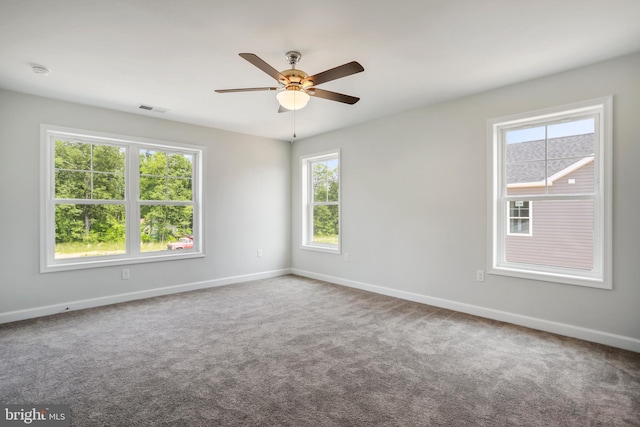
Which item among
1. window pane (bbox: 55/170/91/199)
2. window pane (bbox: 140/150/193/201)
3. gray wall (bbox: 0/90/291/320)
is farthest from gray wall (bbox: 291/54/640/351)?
window pane (bbox: 55/170/91/199)

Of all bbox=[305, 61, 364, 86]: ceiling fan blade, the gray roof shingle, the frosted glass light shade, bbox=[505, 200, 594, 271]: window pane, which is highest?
bbox=[305, 61, 364, 86]: ceiling fan blade

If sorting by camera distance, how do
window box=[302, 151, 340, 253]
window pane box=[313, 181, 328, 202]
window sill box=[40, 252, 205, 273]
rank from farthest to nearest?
window pane box=[313, 181, 328, 202] → window box=[302, 151, 340, 253] → window sill box=[40, 252, 205, 273]

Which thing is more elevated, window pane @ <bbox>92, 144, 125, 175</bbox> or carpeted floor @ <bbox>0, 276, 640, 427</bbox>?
window pane @ <bbox>92, 144, 125, 175</bbox>

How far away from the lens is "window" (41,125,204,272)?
3854 mm

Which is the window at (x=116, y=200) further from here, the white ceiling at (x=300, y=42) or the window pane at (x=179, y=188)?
the white ceiling at (x=300, y=42)

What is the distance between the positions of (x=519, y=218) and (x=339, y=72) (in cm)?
262

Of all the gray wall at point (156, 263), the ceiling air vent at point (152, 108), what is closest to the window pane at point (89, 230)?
the gray wall at point (156, 263)

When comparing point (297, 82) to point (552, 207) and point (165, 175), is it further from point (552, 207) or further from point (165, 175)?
point (165, 175)

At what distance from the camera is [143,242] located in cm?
450

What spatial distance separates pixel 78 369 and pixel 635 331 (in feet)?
14.9

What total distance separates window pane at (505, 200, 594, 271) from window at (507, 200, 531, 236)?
0.01 metres

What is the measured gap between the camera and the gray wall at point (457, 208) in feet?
9.13

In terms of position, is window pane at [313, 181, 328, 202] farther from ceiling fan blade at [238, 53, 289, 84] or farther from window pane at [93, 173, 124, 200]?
ceiling fan blade at [238, 53, 289, 84]

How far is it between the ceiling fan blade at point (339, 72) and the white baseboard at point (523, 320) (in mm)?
2971
